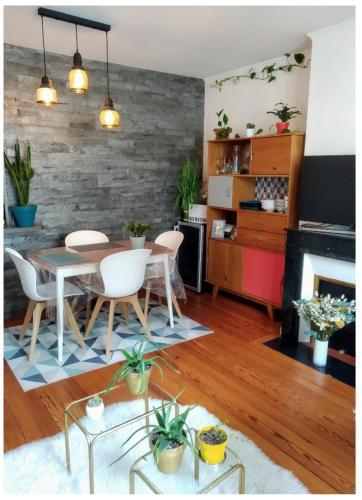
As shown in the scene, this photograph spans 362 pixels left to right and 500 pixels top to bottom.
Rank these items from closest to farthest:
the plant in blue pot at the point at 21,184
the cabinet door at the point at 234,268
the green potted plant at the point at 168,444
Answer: the green potted plant at the point at 168,444, the plant in blue pot at the point at 21,184, the cabinet door at the point at 234,268

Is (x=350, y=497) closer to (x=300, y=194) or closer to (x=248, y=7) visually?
(x=300, y=194)

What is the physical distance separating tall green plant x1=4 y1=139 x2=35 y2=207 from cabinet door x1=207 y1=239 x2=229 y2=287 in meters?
1.90

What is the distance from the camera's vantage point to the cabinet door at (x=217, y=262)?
4.04 meters

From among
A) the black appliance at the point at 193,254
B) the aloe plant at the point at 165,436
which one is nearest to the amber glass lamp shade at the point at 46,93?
the black appliance at the point at 193,254

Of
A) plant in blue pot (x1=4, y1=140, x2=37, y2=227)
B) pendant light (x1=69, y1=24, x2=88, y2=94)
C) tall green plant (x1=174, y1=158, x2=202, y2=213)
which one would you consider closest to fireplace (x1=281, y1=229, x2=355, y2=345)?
tall green plant (x1=174, y1=158, x2=202, y2=213)

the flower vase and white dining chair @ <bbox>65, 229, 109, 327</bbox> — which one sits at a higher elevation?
white dining chair @ <bbox>65, 229, 109, 327</bbox>

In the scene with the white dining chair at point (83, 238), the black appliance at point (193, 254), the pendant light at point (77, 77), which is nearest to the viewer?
the pendant light at point (77, 77)

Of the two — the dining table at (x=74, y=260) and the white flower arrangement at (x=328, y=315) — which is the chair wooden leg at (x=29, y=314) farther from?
the white flower arrangement at (x=328, y=315)

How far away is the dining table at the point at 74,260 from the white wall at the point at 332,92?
155 cm

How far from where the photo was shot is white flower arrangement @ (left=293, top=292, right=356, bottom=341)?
104 inches

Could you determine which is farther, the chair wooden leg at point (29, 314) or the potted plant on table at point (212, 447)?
the chair wooden leg at point (29, 314)

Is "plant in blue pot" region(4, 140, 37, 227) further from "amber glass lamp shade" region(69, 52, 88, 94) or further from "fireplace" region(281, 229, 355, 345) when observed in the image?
"fireplace" region(281, 229, 355, 345)

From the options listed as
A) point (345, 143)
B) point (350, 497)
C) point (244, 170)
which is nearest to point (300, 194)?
point (345, 143)

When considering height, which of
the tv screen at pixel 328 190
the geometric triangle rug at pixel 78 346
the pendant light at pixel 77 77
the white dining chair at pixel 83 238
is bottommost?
the geometric triangle rug at pixel 78 346
